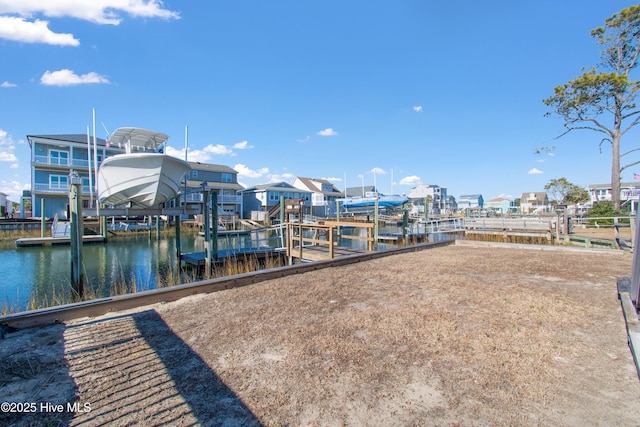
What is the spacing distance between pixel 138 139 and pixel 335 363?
1015 cm

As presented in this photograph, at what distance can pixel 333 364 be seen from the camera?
2730mm

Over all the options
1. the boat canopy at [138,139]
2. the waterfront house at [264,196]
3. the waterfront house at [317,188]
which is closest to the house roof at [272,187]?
the waterfront house at [264,196]

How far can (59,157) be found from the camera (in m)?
28.3

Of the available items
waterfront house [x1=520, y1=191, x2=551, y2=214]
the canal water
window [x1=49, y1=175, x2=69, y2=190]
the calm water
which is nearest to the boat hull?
the canal water

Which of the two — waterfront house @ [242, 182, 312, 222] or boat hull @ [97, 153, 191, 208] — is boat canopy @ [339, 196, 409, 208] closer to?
waterfront house @ [242, 182, 312, 222]

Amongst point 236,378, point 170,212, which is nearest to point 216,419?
point 236,378

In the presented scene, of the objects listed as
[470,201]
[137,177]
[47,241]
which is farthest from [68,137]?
[470,201]

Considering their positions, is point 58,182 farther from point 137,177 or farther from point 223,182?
point 137,177

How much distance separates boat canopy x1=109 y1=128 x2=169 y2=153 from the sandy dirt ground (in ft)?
23.0

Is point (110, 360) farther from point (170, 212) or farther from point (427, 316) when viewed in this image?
point (170, 212)

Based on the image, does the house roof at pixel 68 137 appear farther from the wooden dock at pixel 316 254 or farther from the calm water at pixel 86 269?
the wooden dock at pixel 316 254

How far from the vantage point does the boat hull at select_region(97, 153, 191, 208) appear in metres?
8.63

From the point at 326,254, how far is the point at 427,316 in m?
6.35


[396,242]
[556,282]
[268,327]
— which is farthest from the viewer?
[396,242]
